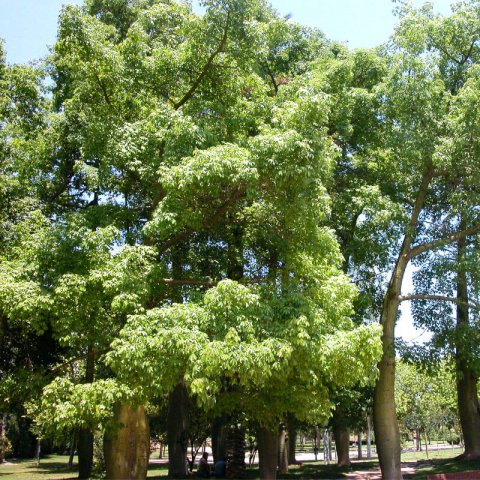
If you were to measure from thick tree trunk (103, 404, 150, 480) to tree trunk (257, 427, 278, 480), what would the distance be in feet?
12.6

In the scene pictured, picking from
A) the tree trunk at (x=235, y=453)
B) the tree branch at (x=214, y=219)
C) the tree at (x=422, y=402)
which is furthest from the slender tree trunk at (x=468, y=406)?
the tree at (x=422, y=402)

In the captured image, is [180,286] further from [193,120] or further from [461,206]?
[461,206]

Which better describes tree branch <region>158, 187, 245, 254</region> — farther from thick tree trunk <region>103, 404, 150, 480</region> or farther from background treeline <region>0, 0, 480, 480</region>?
thick tree trunk <region>103, 404, 150, 480</region>

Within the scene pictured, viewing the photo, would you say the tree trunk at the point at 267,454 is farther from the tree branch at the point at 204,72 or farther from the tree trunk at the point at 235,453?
the tree branch at the point at 204,72

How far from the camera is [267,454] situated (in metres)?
14.1

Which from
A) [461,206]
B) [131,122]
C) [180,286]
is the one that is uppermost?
[131,122]

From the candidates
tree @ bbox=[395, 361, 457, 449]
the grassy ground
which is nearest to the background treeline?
the grassy ground

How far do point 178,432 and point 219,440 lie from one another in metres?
1.62

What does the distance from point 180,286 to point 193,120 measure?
11.6ft

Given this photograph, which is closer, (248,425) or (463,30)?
(463,30)

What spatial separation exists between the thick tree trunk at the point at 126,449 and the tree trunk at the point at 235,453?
5.87 metres

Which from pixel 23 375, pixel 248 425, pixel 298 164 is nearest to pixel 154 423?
pixel 248 425

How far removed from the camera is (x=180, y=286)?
12.1 metres

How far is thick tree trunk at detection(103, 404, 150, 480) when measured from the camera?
10.7 meters
